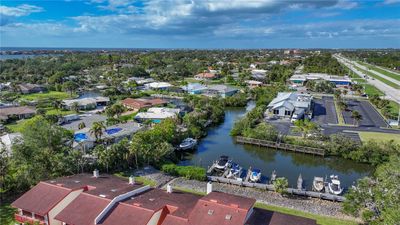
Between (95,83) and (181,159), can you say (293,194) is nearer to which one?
(181,159)

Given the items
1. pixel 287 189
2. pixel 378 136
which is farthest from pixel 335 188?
pixel 378 136

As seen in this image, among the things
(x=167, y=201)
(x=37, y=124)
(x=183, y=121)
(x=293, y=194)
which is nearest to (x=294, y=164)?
(x=293, y=194)

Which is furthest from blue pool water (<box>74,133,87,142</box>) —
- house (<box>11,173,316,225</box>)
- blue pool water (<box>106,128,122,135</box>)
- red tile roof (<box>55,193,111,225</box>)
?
red tile roof (<box>55,193,111,225</box>)

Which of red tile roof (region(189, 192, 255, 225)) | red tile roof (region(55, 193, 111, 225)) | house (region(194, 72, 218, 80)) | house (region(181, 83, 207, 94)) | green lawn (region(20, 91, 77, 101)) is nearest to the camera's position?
red tile roof (region(189, 192, 255, 225))

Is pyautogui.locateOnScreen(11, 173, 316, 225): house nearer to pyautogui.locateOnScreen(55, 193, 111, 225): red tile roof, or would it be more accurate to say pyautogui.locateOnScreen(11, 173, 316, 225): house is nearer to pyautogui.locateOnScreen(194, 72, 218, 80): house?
pyautogui.locateOnScreen(55, 193, 111, 225): red tile roof

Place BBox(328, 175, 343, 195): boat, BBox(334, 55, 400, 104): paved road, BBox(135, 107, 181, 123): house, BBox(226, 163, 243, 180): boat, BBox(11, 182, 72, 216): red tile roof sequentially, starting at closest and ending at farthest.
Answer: BBox(11, 182, 72, 216): red tile roof < BBox(328, 175, 343, 195): boat < BBox(226, 163, 243, 180): boat < BBox(135, 107, 181, 123): house < BBox(334, 55, 400, 104): paved road

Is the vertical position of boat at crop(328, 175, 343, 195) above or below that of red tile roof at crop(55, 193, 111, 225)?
below

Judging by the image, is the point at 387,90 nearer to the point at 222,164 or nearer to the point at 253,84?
the point at 253,84
